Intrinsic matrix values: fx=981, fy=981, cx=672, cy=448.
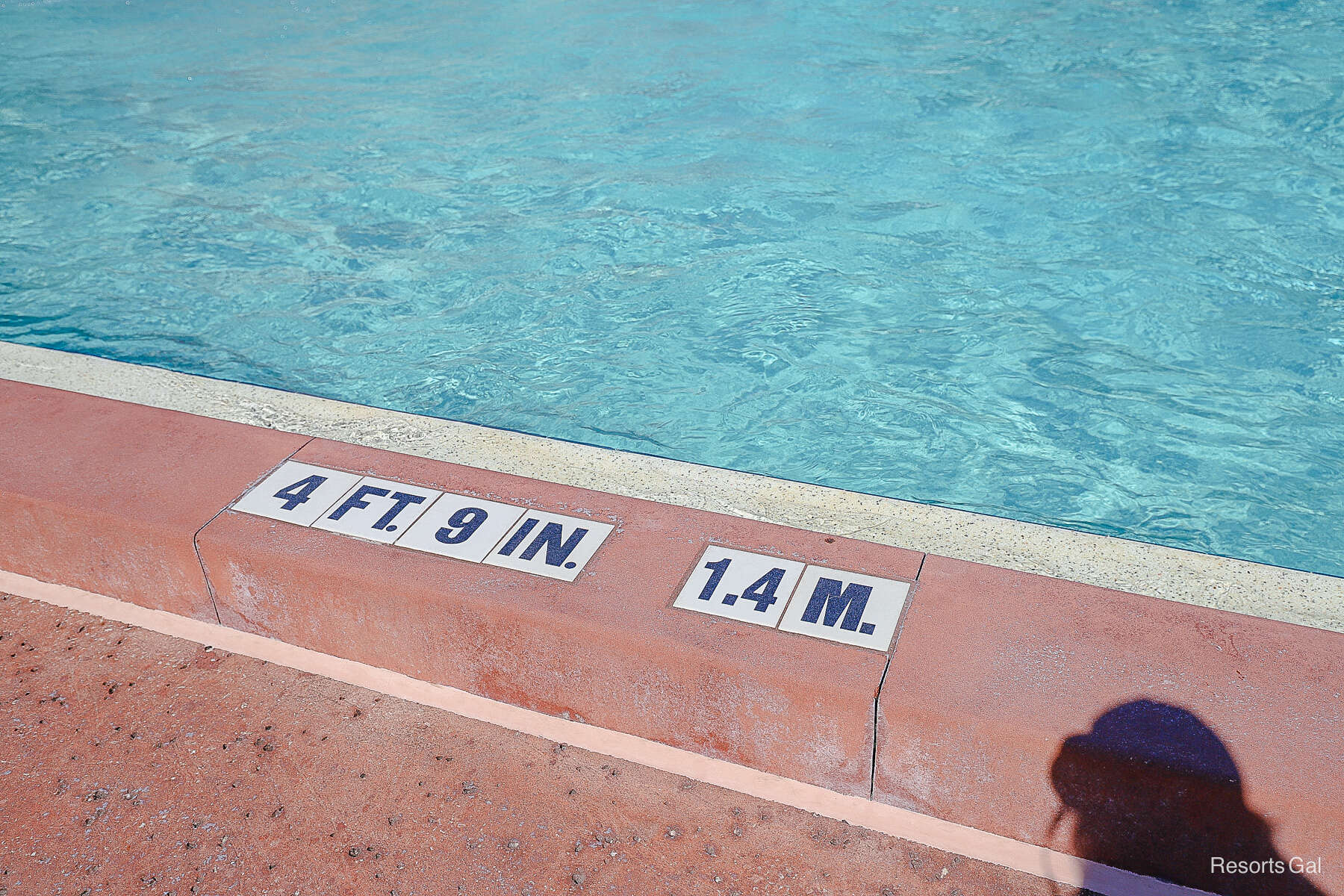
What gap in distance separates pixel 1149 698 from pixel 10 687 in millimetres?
3122

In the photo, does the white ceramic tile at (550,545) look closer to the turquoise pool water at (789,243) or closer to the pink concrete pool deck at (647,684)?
the pink concrete pool deck at (647,684)

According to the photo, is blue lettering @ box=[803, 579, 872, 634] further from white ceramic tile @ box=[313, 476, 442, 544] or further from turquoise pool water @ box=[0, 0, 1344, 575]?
turquoise pool water @ box=[0, 0, 1344, 575]

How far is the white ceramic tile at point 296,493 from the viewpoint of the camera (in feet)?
10.2

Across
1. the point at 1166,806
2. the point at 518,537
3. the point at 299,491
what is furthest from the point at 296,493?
the point at 1166,806

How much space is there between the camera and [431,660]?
2.88 m

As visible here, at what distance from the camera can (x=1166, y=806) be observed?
2.22 meters

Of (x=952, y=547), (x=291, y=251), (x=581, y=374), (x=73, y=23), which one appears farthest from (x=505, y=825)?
(x=73, y=23)

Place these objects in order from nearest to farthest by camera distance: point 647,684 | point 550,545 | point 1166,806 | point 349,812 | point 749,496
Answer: point 1166,806, point 349,812, point 647,684, point 550,545, point 749,496

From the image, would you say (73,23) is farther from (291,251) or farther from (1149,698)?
(1149,698)

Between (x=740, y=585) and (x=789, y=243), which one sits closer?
(x=740, y=585)

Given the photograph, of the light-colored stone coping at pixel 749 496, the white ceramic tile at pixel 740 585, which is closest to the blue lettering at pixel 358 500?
the light-colored stone coping at pixel 749 496

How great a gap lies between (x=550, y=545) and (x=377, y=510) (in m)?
0.61

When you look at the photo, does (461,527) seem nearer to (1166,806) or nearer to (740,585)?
(740,585)

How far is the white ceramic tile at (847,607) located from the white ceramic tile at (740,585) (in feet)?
0.14
